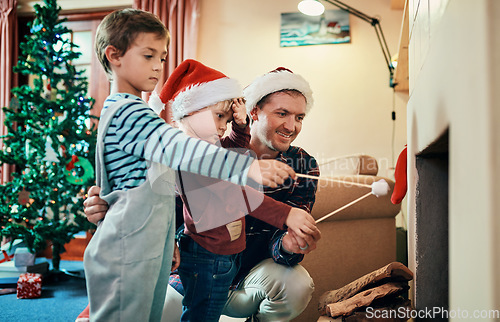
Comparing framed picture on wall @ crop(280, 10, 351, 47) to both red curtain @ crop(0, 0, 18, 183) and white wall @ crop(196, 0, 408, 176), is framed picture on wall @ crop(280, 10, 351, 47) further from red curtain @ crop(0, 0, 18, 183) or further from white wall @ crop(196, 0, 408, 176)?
red curtain @ crop(0, 0, 18, 183)

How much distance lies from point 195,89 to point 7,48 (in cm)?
323

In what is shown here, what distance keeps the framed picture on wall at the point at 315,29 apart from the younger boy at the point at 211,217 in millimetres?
2303

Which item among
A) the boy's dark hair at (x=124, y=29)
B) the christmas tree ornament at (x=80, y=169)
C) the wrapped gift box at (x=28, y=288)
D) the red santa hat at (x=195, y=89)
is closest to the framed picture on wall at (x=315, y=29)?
the christmas tree ornament at (x=80, y=169)

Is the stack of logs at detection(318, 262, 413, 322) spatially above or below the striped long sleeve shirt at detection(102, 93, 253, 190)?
below

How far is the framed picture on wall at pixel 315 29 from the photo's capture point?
3234mm

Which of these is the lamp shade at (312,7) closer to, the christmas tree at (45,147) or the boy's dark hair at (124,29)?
the christmas tree at (45,147)

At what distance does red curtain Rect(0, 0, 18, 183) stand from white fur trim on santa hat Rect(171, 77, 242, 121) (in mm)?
3063

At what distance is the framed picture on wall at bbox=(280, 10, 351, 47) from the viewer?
10.6ft

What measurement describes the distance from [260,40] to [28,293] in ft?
7.66

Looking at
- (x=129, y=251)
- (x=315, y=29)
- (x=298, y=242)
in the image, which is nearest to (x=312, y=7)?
(x=315, y=29)

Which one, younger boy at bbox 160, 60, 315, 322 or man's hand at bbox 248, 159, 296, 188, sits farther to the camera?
younger boy at bbox 160, 60, 315, 322

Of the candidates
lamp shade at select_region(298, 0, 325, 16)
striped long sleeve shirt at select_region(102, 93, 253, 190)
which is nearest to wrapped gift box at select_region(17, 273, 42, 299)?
striped long sleeve shirt at select_region(102, 93, 253, 190)

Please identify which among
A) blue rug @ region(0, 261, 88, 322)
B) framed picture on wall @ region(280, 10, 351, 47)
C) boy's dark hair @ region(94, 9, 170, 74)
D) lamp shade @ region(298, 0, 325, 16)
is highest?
framed picture on wall @ region(280, 10, 351, 47)

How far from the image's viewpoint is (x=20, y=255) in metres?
2.70
